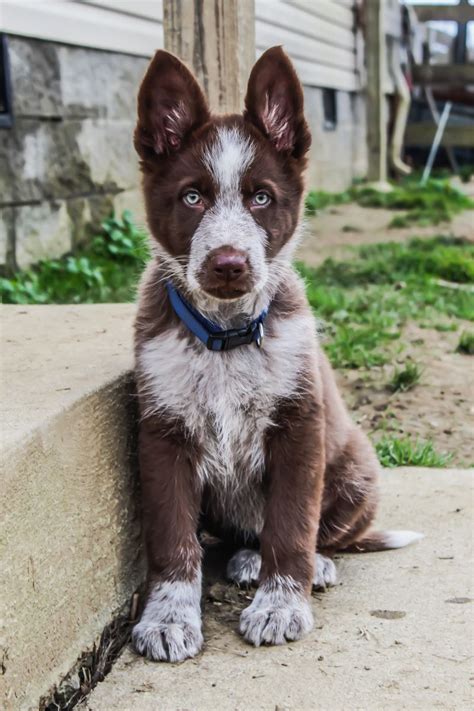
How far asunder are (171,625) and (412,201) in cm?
930

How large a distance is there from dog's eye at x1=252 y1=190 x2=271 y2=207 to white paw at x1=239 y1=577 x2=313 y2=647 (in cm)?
110

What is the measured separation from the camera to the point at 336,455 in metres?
3.42

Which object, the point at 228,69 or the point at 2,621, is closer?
the point at 2,621

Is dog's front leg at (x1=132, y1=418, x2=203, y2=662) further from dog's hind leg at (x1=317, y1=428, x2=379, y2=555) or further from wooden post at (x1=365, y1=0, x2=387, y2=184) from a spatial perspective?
wooden post at (x1=365, y1=0, x2=387, y2=184)

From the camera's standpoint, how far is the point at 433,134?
1681cm

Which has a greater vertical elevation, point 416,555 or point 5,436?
point 5,436

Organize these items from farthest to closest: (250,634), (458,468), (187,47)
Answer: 1. (458,468)
2. (187,47)
3. (250,634)

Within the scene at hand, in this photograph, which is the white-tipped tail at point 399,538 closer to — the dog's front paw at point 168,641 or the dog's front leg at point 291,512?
the dog's front leg at point 291,512

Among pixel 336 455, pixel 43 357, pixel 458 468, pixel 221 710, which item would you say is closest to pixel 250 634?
pixel 221 710

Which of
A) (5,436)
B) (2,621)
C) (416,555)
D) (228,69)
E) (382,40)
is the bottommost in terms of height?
(416,555)

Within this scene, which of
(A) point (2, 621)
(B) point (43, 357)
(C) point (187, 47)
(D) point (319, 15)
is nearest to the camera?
(A) point (2, 621)

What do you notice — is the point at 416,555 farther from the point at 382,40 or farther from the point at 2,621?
the point at 382,40

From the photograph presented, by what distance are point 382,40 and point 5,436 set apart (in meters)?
12.7

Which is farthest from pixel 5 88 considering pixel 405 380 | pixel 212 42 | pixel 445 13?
pixel 445 13
